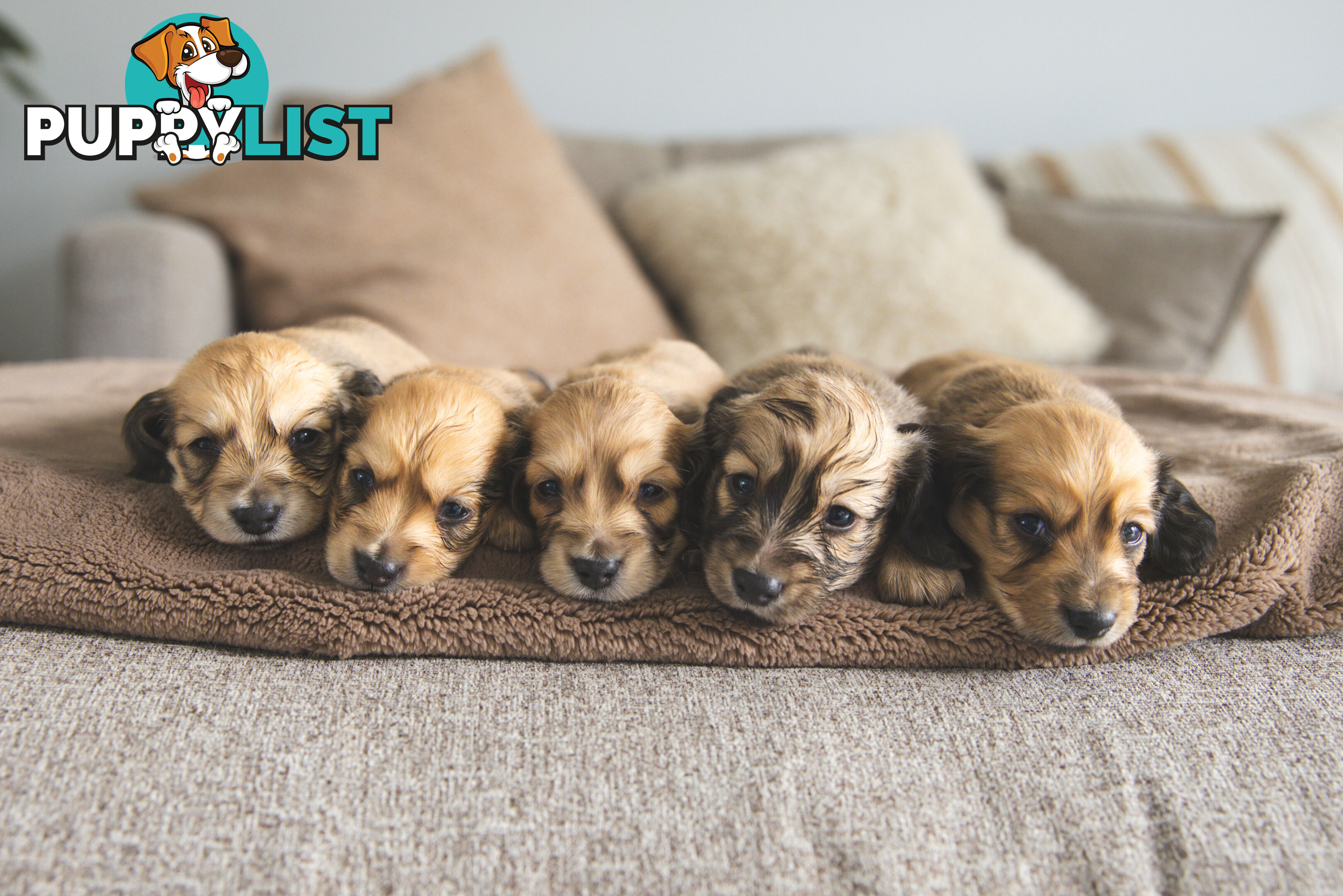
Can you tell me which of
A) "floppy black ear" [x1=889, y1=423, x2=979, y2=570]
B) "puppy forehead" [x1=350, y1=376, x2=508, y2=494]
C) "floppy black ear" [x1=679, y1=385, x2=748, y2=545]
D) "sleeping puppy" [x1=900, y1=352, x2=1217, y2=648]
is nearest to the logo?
"puppy forehead" [x1=350, y1=376, x2=508, y2=494]

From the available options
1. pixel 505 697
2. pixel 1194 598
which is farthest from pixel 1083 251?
pixel 505 697

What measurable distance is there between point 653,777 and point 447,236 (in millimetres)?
3272

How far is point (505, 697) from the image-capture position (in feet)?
5.75

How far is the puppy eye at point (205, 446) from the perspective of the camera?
7.16 ft

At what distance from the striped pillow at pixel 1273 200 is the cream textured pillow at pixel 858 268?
0.76 m

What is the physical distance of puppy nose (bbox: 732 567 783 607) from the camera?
1850mm

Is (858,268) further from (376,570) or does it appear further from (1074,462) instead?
(376,570)

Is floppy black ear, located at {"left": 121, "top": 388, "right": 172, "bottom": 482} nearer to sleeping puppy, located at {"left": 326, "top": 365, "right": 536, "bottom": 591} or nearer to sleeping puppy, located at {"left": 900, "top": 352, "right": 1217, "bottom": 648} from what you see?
sleeping puppy, located at {"left": 326, "top": 365, "right": 536, "bottom": 591}

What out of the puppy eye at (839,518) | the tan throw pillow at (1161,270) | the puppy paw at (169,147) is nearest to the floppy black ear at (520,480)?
the puppy eye at (839,518)

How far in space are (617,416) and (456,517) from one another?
485 millimetres

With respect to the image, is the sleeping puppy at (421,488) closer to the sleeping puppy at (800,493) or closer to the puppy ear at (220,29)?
the sleeping puppy at (800,493)

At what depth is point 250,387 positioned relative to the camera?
7.12ft

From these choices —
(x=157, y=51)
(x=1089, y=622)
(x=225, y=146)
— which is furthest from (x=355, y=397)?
(x=157, y=51)

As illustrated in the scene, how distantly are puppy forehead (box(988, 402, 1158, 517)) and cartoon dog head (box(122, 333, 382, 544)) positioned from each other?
5.54 ft
